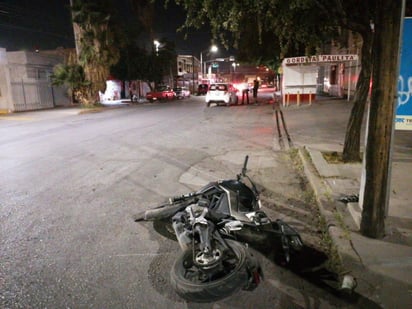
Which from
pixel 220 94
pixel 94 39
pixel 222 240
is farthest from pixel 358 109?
pixel 94 39

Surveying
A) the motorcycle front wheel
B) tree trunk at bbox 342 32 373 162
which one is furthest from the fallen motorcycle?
tree trunk at bbox 342 32 373 162

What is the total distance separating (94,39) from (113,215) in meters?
24.1

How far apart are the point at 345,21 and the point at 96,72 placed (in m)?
24.0

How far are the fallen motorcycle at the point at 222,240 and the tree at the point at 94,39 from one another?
24.6 metres

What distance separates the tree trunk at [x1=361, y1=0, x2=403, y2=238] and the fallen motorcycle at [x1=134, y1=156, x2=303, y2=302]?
3.33 ft

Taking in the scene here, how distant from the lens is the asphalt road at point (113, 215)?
333 centimetres

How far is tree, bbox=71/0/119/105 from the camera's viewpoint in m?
26.0

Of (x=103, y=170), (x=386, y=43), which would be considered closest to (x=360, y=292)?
(x=386, y=43)

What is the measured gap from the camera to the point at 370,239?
13.5 ft

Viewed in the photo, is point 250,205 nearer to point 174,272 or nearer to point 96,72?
point 174,272

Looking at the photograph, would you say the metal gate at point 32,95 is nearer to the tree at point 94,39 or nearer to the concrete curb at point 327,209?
the tree at point 94,39

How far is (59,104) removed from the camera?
31250mm

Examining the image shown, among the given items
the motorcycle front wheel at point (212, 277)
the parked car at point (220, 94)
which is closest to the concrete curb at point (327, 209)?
the motorcycle front wheel at point (212, 277)

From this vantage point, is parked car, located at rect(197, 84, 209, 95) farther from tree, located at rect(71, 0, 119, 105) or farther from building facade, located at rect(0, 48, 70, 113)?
tree, located at rect(71, 0, 119, 105)
